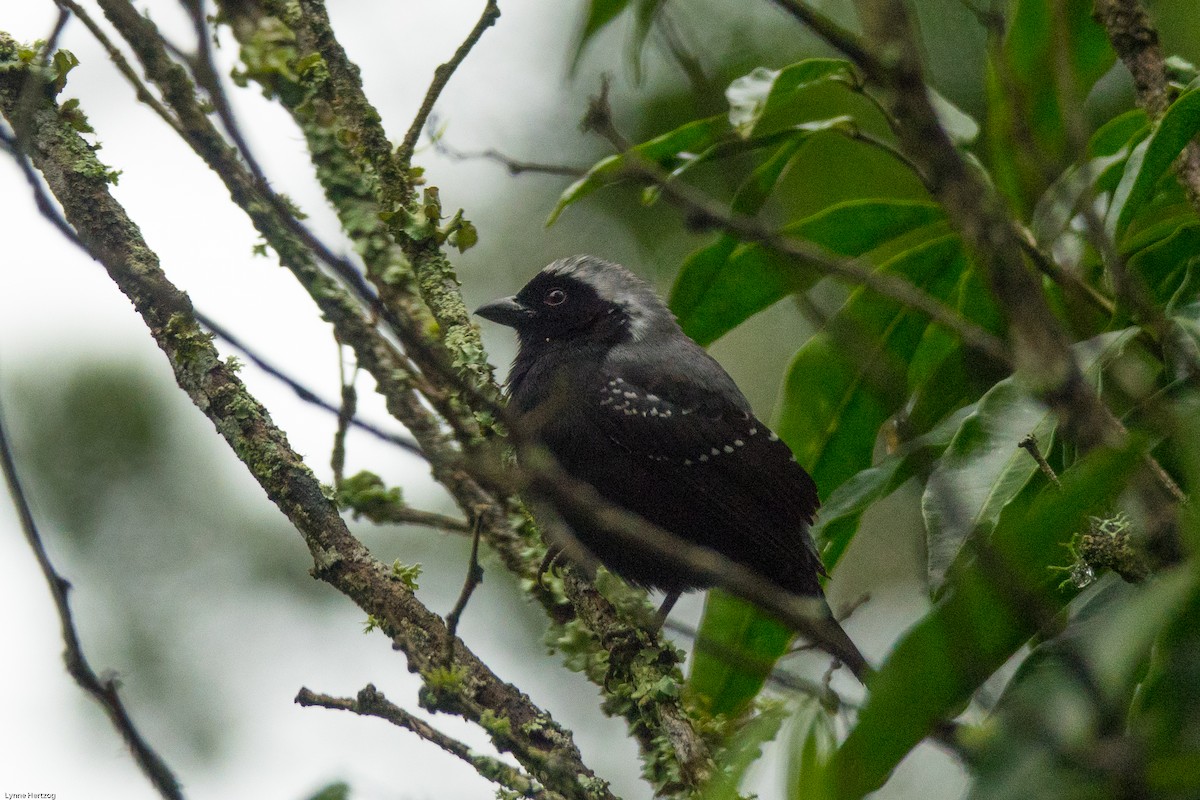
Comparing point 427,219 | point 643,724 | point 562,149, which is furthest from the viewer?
point 562,149

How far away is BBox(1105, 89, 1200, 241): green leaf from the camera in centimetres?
261

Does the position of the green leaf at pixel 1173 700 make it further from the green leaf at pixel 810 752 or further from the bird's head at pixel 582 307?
the bird's head at pixel 582 307

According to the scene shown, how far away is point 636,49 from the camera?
2.75 meters

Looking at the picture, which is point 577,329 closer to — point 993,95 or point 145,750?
point 993,95

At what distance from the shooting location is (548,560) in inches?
136

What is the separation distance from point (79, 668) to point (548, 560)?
1868mm

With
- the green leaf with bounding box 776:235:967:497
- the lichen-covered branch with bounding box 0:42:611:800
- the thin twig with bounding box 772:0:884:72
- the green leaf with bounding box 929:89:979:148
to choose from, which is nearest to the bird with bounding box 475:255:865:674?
the green leaf with bounding box 776:235:967:497

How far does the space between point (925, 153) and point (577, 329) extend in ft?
11.8

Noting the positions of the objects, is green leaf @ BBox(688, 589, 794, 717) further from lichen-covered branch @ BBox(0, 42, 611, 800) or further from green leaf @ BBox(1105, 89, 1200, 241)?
green leaf @ BBox(1105, 89, 1200, 241)

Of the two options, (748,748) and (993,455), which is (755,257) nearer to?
(993,455)

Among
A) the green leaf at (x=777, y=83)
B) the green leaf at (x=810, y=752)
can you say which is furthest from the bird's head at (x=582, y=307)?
the green leaf at (x=810, y=752)

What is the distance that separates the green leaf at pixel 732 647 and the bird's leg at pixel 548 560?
1.61 feet

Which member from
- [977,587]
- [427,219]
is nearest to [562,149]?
[427,219]

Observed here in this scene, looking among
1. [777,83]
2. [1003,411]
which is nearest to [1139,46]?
[777,83]
